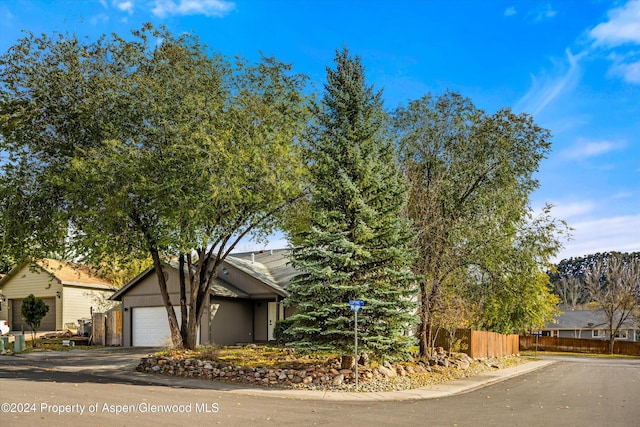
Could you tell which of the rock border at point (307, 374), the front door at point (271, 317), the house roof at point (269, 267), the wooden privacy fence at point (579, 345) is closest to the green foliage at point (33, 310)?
the house roof at point (269, 267)

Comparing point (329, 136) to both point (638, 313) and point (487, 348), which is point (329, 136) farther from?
point (638, 313)

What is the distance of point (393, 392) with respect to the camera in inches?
632

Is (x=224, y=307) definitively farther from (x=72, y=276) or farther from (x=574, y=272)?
(x=574, y=272)

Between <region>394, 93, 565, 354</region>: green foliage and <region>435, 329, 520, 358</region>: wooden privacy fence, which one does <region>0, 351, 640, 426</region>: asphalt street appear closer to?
<region>394, 93, 565, 354</region>: green foliage

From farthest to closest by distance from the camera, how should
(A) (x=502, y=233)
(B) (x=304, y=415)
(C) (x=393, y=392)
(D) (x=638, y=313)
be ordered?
(D) (x=638, y=313) → (A) (x=502, y=233) → (C) (x=393, y=392) → (B) (x=304, y=415)

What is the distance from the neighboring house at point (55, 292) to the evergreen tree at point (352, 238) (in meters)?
25.0

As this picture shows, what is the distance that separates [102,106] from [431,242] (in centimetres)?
1293

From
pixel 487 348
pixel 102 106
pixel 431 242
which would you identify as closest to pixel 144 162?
pixel 102 106

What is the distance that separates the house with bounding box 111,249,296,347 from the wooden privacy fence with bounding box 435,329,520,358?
842 cm

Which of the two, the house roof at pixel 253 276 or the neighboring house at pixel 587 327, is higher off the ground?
the house roof at pixel 253 276

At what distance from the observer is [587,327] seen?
215 ft

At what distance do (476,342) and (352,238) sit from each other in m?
14.8

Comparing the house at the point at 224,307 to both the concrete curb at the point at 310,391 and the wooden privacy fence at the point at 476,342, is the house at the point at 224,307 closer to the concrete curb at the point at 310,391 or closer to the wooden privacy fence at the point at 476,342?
the wooden privacy fence at the point at 476,342

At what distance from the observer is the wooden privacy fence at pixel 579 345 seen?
53.2 m
